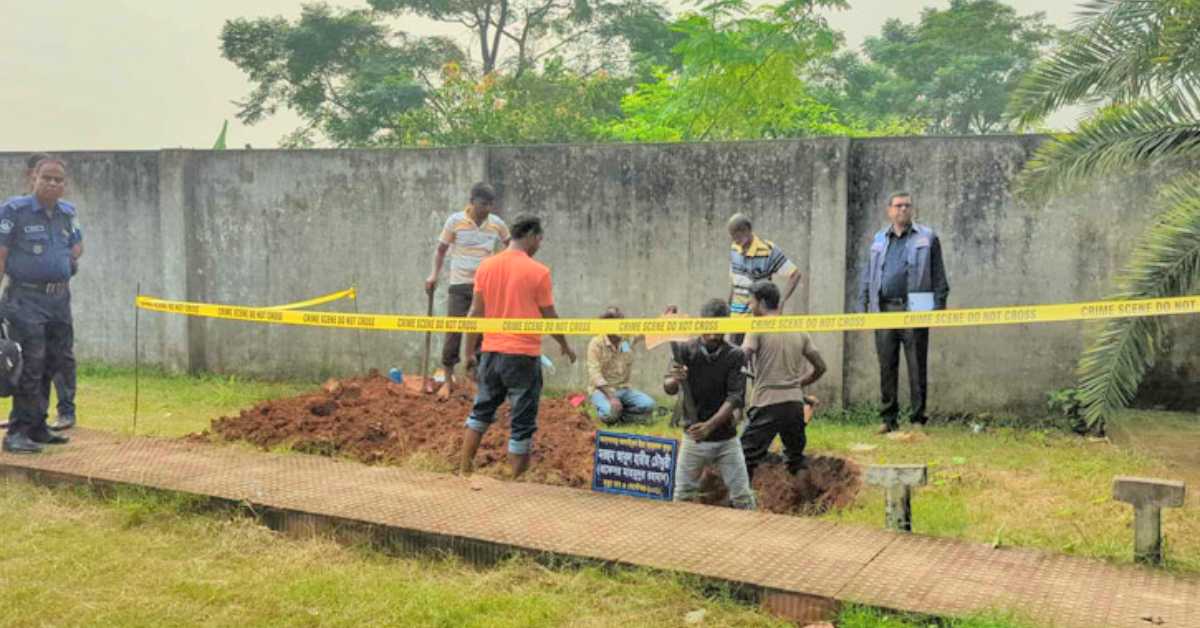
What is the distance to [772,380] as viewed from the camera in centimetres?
617

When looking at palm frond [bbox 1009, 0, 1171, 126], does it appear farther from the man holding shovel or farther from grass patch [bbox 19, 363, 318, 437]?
grass patch [bbox 19, 363, 318, 437]

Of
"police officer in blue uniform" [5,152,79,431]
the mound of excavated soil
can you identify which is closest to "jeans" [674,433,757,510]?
the mound of excavated soil

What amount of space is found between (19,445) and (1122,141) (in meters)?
7.04

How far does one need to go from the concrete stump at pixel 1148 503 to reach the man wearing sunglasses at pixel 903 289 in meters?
3.60

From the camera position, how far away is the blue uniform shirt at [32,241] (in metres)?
6.46

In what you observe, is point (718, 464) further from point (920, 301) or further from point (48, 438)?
point (48, 438)

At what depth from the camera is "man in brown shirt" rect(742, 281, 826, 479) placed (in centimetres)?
Result: 617

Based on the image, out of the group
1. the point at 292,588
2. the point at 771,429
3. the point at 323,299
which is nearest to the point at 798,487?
the point at 771,429

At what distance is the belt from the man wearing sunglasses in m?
5.65

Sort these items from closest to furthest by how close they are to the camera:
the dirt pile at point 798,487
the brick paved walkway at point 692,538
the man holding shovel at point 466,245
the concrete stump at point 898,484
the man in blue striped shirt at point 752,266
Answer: the brick paved walkway at point 692,538, the concrete stump at point 898,484, the dirt pile at point 798,487, the man in blue striped shirt at point 752,266, the man holding shovel at point 466,245

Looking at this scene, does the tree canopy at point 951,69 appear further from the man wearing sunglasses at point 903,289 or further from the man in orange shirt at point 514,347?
the man in orange shirt at point 514,347

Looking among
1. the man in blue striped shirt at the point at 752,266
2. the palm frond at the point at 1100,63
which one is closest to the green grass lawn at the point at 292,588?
the man in blue striped shirt at the point at 752,266

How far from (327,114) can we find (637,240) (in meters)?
24.9

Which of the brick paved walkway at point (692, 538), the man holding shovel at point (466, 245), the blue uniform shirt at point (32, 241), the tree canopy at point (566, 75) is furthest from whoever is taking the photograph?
the tree canopy at point (566, 75)
